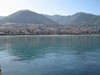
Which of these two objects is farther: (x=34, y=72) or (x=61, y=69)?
(x=61, y=69)

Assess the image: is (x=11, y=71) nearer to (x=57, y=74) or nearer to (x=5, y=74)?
(x=5, y=74)

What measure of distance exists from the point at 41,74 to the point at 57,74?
2.89 meters

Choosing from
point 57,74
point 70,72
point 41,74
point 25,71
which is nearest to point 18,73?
point 25,71

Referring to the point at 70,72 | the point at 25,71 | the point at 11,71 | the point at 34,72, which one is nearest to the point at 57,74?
the point at 70,72

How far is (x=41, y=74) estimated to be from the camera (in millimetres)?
27734

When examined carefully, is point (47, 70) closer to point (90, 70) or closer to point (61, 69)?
point (61, 69)

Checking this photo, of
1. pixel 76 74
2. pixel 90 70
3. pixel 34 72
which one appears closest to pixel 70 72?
pixel 76 74

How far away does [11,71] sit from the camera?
96.1 feet

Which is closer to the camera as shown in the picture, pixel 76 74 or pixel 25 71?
pixel 76 74

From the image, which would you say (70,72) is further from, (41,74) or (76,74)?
(41,74)

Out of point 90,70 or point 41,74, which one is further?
point 90,70

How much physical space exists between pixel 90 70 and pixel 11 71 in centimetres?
1531

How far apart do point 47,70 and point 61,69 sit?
9.52ft

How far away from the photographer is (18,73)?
27797mm
